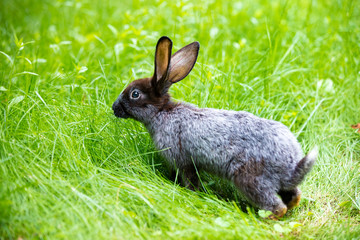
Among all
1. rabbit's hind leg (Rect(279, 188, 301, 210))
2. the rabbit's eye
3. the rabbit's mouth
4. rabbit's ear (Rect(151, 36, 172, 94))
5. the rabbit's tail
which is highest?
rabbit's ear (Rect(151, 36, 172, 94))

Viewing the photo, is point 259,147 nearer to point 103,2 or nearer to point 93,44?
point 93,44

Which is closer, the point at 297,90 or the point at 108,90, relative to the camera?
the point at 108,90

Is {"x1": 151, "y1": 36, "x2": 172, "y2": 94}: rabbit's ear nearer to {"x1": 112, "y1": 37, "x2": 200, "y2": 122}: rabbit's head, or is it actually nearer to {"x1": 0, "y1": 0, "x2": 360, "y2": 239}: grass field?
{"x1": 112, "y1": 37, "x2": 200, "y2": 122}: rabbit's head

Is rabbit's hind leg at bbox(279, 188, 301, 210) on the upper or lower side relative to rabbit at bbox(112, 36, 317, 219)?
lower

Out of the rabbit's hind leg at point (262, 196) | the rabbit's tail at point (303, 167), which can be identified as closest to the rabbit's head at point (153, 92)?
the rabbit's hind leg at point (262, 196)

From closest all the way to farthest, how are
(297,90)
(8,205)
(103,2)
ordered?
(8,205), (297,90), (103,2)

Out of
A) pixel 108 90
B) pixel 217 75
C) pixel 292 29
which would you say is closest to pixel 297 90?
pixel 217 75

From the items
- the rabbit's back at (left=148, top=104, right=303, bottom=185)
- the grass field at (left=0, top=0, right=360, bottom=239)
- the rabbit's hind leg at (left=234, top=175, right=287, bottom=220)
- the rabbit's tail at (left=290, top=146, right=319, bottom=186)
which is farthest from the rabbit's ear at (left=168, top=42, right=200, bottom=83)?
the rabbit's tail at (left=290, top=146, right=319, bottom=186)
